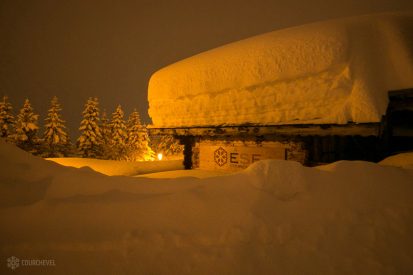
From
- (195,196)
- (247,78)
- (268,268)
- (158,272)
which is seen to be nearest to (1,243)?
(158,272)

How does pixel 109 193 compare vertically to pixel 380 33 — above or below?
below

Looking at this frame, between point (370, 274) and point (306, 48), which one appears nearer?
point (370, 274)

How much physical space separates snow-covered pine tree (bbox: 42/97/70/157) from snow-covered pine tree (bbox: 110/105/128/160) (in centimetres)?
434

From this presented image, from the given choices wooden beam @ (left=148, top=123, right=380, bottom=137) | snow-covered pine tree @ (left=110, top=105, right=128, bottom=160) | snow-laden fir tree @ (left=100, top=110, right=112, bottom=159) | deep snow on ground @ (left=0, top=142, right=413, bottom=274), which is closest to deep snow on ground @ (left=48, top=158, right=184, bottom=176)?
wooden beam @ (left=148, top=123, right=380, bottom=137)

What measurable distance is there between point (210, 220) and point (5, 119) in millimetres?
22847

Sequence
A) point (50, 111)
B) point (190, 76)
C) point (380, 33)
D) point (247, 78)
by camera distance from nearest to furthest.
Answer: point (380, 33)
point (247, 78)
point (190, 76)
point (50, 111)

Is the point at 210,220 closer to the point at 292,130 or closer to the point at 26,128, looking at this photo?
the point at 292,130

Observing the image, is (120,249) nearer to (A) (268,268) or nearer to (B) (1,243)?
(B) (1,243)

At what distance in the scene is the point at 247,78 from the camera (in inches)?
244

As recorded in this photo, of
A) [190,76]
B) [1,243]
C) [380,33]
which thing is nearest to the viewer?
[1,243]

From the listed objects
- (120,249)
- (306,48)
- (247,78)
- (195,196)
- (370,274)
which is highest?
(306,48)

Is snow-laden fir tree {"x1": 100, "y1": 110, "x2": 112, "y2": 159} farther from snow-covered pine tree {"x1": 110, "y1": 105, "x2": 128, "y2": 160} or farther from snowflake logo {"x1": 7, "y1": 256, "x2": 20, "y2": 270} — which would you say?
snowflake logo {"x1": 7, "y1": 256, "x2": 20, "y2": 270}

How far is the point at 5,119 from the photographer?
59.9 ft

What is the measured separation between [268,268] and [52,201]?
6.30ft
